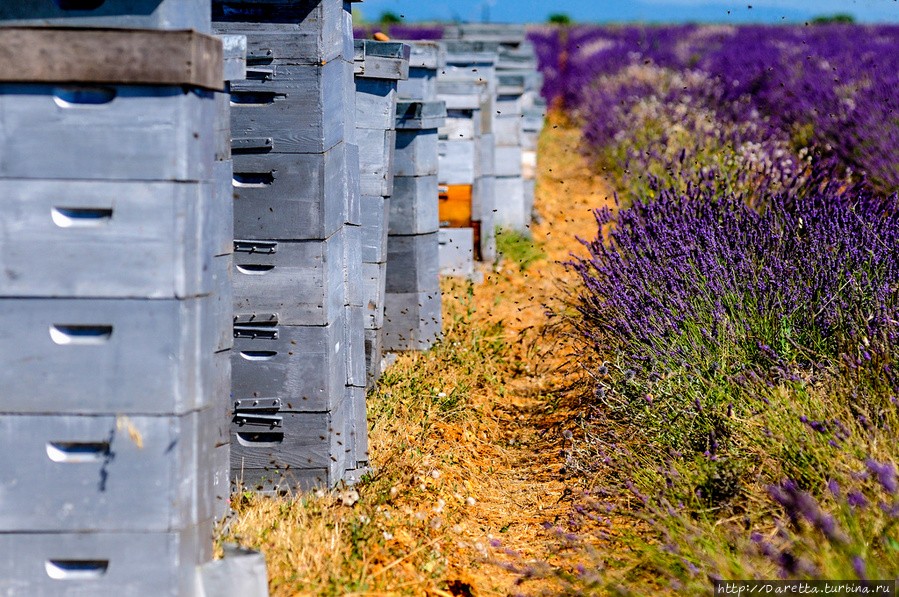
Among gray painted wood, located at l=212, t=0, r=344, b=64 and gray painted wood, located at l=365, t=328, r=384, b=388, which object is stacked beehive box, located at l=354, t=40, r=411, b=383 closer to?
gray painted wood, located at l=365, t=328, r=384, b=388

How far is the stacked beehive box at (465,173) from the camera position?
7461 mm

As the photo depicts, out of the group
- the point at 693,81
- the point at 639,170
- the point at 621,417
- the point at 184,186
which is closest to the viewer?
the point at 184,186

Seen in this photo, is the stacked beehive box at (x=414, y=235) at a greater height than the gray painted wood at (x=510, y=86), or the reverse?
the gray painted wood at (x=510, y=86)

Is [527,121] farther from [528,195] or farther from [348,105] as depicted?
[348,105]

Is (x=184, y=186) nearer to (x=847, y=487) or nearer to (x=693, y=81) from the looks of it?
(x=847, y=487)

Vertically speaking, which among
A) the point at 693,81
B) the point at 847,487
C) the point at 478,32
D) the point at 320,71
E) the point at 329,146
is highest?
the point at 478,32

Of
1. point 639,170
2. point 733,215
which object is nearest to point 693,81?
point 639,170

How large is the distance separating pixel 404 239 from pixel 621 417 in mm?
2033

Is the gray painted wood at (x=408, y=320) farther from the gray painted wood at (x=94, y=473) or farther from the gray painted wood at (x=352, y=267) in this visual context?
the gray painted wood at (x=94, y=473)

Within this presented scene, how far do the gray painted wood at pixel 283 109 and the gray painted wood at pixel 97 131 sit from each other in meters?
1.00

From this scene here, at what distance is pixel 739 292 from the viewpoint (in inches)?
176

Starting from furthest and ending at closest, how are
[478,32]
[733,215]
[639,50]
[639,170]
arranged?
[639,50]
[478,32]
[639,170]
[733,215]

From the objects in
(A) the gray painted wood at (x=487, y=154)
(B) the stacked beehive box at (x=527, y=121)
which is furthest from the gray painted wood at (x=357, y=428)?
(B) the stacked beehive box at (x=527, y=121)

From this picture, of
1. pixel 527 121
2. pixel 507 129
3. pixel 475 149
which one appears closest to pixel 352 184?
pixel 475 149
